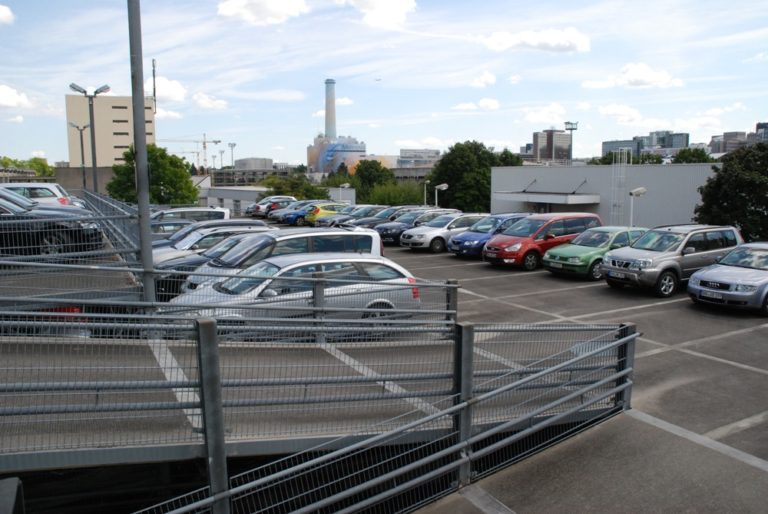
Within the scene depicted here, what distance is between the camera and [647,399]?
810 centimetres

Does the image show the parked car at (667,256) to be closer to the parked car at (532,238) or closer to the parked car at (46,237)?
the parked car at (532,238)

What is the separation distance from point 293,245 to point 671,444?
27.8ft

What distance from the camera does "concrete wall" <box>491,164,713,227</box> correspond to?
31016 mm

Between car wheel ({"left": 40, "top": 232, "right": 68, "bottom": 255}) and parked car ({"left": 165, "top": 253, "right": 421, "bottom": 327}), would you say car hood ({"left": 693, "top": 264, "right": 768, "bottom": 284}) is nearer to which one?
parked car ({"left": 165, "top": 253, "right": 421, "bottom": 327})

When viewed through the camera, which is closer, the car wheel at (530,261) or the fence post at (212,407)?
the fence post at (212,407)

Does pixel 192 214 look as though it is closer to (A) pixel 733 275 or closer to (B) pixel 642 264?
(B) pixel 642 264

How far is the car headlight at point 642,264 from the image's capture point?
1540cm

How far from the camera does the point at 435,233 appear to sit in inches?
969

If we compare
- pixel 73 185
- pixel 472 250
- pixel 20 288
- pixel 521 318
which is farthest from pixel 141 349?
pixel 73 185

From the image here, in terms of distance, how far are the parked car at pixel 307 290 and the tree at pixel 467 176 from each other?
4992cm

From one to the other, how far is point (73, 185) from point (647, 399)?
8527cm

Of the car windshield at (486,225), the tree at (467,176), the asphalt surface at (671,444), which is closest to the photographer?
the asphalt surface at (671,444)

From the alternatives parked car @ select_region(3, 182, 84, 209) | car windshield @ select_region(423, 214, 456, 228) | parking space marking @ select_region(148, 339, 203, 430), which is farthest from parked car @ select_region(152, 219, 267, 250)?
parking space marking @ select_region(148, 339, 203, 430)

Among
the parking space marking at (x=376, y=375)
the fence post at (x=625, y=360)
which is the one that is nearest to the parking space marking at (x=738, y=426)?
the fence post at (x=625, y=360)
